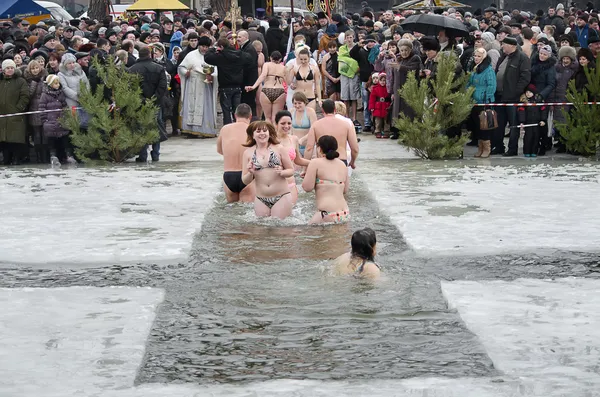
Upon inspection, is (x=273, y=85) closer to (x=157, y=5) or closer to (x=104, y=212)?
(x=104, y=212)

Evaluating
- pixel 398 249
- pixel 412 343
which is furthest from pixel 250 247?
pixel 412 343

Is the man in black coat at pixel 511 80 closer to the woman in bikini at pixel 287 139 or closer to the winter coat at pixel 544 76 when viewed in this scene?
the winter coat at pixel 544 76

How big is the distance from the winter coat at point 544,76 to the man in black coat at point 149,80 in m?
6.06

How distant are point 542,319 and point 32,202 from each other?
7579 mm

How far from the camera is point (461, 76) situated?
55.0ft

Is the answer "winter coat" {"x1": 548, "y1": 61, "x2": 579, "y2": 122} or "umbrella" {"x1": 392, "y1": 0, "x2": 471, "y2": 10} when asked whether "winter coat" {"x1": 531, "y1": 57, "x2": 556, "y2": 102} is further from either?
"umbrella" {"x1": 392, "y1": 0, "x2": 471, "y2": 10}

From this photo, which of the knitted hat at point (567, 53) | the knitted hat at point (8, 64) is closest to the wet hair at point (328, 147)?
the knitted hat at point (567, 53)

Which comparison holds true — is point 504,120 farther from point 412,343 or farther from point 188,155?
point 412,343

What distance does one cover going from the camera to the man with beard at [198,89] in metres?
20.0

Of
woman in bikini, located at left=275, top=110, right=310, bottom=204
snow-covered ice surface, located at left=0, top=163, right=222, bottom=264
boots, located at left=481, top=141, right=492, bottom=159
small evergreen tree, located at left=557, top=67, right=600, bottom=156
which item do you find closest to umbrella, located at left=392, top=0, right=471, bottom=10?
boots, located at left=481, top=141, right=492, bottom=159

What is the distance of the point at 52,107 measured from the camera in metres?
17.0

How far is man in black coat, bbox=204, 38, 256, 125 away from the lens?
19.8 meters

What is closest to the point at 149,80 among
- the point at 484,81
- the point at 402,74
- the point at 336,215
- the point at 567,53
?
the point at 402,74

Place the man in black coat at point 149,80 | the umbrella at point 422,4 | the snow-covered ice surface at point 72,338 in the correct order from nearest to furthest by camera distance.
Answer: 1. the snow-covered ice surface at point 72,338
2. the man in black coat at point 149,80
3. the umbrella at point 422,4
